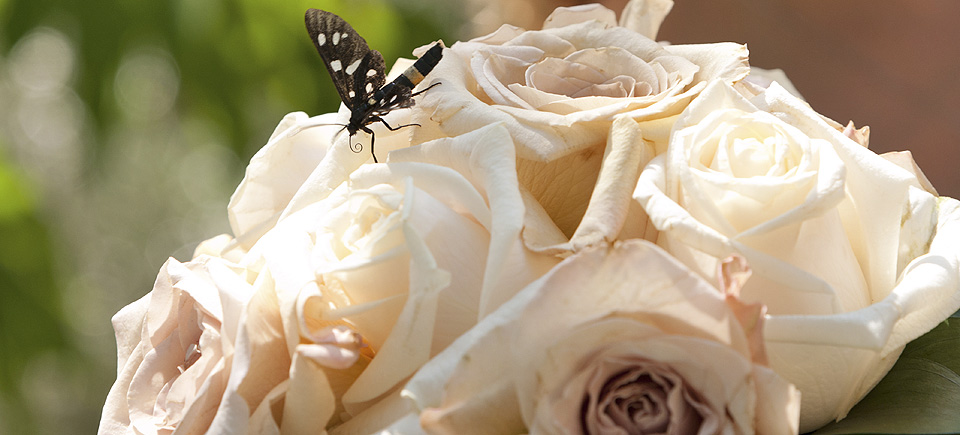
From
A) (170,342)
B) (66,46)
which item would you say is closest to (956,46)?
(170,342)

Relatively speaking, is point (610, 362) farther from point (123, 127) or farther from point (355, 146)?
point (123, 127)

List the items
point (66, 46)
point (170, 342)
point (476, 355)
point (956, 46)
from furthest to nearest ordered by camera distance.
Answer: point (66, 46)
point (956, 46)
point (170, 342)
point (476, 355)

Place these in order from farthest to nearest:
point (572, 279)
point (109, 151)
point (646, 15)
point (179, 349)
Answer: point (109, 151) → point (646, 15) → point (179, 349) → point (572, 279)

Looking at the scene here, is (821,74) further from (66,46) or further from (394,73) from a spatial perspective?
(66,46)

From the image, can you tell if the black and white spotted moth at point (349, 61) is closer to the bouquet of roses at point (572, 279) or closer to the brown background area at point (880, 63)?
the bouquet of roses at point (572, 279)

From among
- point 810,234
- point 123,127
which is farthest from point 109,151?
point 810,234

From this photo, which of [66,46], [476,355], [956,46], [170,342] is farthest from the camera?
[66,46]
